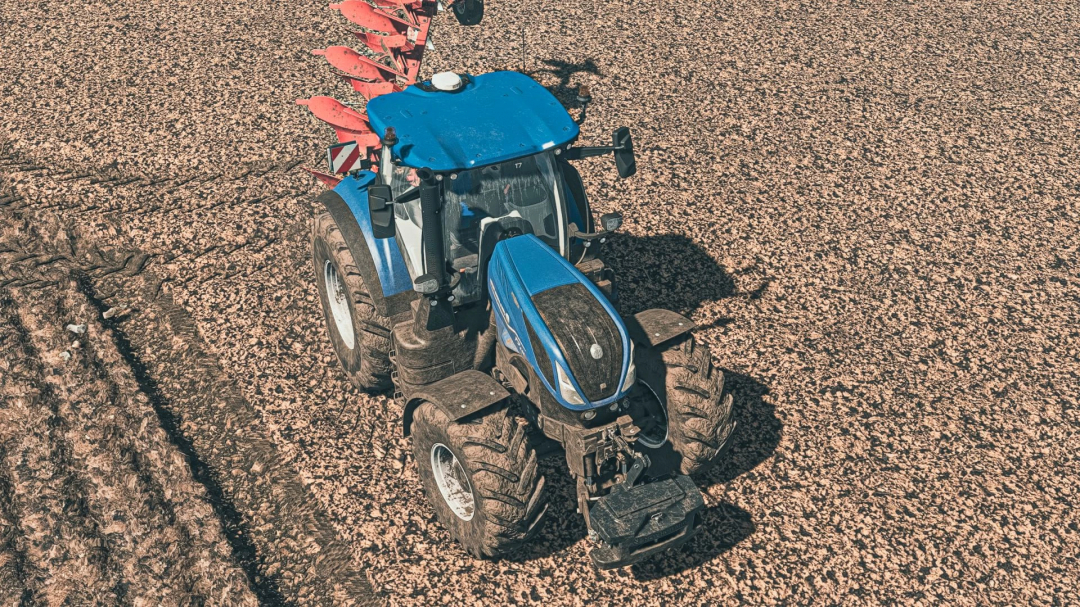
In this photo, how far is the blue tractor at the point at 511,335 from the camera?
5449 mm

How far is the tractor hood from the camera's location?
5.37 metres

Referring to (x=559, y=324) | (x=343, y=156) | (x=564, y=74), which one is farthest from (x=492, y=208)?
(x=564, y=74)

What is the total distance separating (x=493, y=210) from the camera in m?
6.15

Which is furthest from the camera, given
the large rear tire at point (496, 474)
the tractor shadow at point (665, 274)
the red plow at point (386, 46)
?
the red plow at point (386, 46)

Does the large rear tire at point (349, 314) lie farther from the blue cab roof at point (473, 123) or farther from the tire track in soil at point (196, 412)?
Result: the blue cab roof at point (473, 123)

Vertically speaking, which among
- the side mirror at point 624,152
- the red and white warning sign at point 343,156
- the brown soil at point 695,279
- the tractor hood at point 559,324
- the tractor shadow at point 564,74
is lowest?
the brown soil at point 695,279

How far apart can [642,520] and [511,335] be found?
1.44 m

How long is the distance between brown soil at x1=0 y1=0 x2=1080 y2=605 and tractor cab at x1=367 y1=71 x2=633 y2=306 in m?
1.72

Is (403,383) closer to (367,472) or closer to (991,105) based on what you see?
(367,472)

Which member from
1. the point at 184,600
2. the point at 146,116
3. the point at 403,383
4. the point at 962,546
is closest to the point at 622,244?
the point at 403,383

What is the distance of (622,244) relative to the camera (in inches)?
350

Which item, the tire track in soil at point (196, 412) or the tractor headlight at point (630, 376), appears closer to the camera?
the tractor headlight at point (630, 376)

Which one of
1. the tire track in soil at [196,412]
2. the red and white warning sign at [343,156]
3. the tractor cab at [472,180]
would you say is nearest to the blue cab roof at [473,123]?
the tractor cab at [472,180]

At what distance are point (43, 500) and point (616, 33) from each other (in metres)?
8.83
